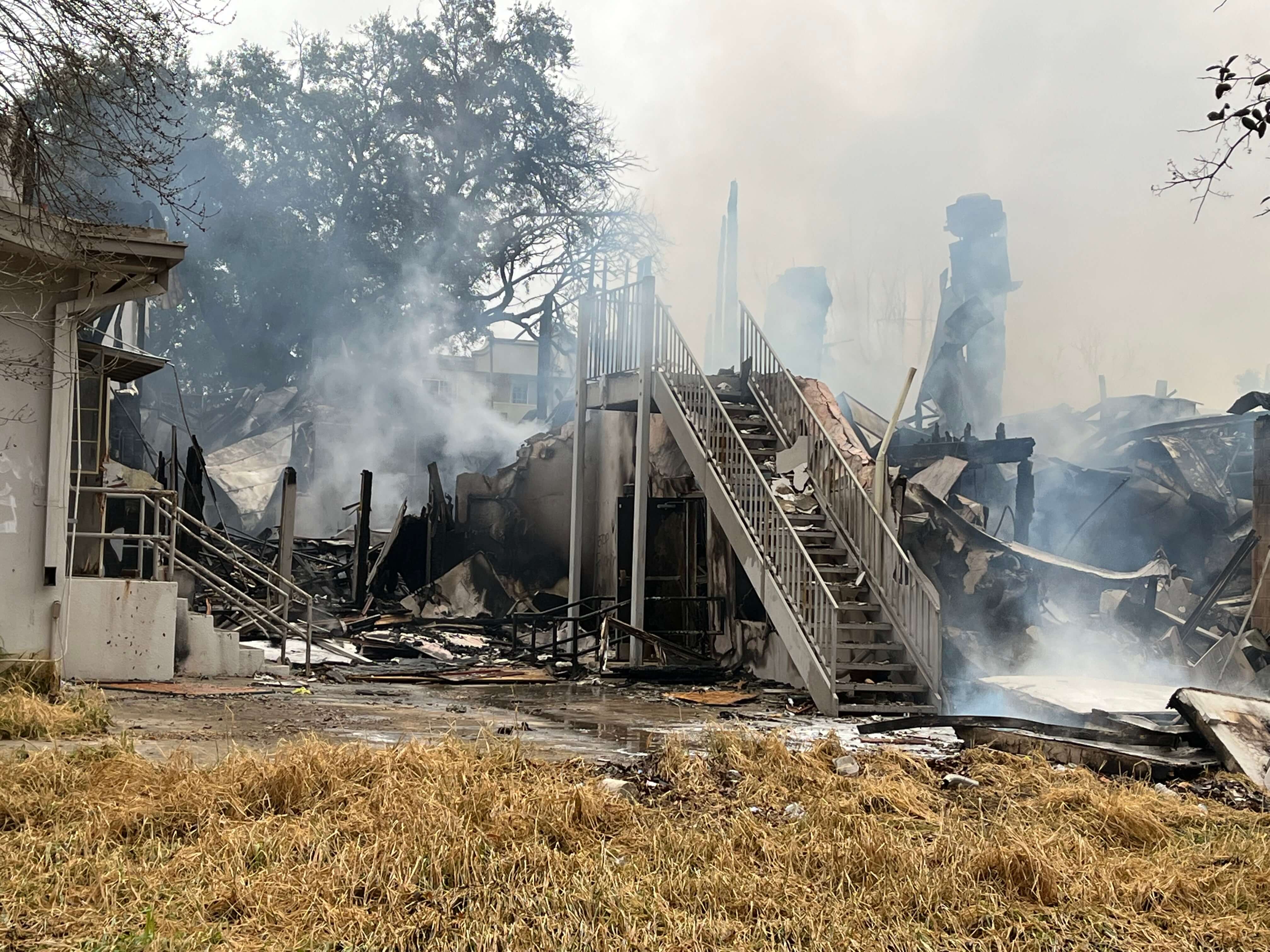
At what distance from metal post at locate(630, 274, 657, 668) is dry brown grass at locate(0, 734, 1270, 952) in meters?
10.2

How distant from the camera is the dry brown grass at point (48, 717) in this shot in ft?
27.0

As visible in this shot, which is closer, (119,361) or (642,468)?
(119,361)

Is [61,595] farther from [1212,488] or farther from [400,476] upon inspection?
[400,476]

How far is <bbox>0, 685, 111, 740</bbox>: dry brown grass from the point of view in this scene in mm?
8242

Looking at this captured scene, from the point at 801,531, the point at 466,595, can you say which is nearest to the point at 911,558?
the point at 801,531

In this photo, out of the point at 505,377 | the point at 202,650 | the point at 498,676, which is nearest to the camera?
the point at 202,650

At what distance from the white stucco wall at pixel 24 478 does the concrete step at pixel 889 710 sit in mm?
7692

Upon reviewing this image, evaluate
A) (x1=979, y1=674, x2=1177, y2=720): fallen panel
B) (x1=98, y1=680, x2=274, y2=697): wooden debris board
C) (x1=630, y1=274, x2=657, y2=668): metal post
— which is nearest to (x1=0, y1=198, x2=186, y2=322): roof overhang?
(x1=98, y1=680, x2=274, y2=697): wooden debris board

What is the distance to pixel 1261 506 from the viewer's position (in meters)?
15.5

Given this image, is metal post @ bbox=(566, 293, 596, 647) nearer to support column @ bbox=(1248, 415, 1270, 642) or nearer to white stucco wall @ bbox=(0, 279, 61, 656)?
white stucco wall @ bbox=(0, 279, 61, 656)

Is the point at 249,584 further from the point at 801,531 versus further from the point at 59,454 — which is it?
the point at 801,531

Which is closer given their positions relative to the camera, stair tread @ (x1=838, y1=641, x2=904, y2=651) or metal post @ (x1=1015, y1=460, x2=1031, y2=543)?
stair tread @ (x1=838, y1=641, x2=904, y2=651)

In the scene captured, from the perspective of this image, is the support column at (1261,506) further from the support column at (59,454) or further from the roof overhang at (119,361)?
the roof overhang at (119,361)

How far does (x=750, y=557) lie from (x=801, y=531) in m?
0.74
